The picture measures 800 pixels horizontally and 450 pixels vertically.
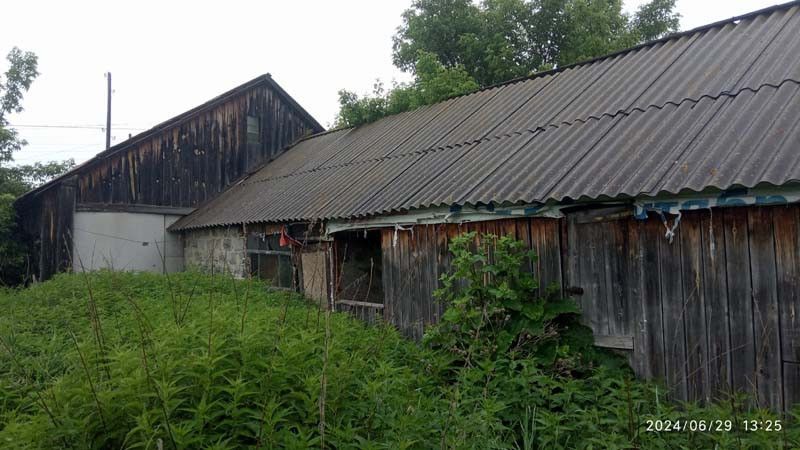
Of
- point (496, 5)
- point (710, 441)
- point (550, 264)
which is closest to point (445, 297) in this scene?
point (550, 264)

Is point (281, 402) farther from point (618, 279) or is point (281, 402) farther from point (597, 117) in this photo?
point (597, 117)

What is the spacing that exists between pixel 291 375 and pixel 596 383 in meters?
2.86

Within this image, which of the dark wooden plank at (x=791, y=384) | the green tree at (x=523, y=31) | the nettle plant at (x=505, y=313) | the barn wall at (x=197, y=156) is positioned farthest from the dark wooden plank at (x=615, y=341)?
the green tree at (x=523, y=31)

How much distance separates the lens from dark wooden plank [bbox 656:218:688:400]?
436cm

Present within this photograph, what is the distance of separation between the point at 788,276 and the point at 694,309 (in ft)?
2.32

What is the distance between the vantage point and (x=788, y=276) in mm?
3879

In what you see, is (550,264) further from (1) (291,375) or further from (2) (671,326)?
(1) (291,375)

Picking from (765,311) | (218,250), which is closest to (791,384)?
(765,311)

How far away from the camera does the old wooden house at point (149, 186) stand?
1264cm

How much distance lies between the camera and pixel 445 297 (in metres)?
6.37

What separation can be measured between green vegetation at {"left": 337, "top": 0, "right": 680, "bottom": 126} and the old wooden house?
148 inches

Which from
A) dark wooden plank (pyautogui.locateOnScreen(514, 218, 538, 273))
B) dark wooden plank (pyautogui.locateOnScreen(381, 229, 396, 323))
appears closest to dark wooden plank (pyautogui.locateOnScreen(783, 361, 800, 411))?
dark wooden plank (pyautogui.locateOnScreen(514, 218, 538, 273))

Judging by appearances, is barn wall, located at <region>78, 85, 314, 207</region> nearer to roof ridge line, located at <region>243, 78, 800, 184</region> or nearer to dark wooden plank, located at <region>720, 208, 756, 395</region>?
roof ridge line, located at <region>243, 78, 800, 184</region>

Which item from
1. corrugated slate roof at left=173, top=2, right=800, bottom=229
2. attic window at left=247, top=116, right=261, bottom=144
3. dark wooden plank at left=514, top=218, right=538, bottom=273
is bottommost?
dark wooden plank at left=514, top=218, right=538, bottom=273
